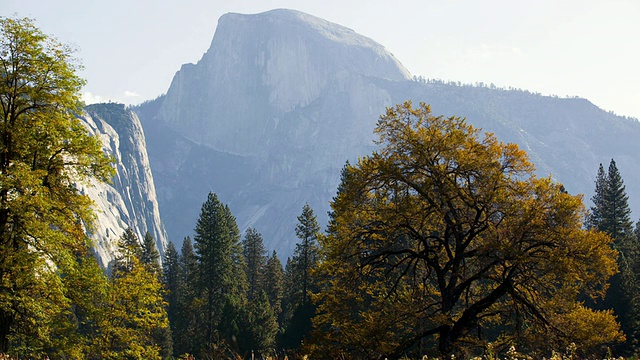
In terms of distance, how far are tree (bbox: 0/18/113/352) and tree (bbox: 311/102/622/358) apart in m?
8.84

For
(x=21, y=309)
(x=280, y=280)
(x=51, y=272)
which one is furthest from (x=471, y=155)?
(x=280, y=280)

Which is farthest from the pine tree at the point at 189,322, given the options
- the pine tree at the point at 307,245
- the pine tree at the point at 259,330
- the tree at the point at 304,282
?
the pine tree at the point at 307,245

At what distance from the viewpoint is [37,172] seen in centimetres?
1630

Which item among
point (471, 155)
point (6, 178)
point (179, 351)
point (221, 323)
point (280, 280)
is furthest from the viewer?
point (280, 280)

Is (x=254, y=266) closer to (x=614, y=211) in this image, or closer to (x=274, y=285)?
(x=274, y=285)

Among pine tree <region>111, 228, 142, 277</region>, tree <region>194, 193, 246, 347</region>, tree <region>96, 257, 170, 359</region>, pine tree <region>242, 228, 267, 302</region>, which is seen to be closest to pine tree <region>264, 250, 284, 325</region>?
pine tree <region>242, 228, 267, 302</region>

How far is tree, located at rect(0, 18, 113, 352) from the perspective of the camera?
16266mm

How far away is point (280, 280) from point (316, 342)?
190 feet

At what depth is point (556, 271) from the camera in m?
16.3

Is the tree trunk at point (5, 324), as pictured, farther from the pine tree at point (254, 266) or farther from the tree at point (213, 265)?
the pine tree at point (254, 266)

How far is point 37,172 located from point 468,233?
14.0m

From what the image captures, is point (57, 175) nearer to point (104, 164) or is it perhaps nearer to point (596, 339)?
point (104, 164)

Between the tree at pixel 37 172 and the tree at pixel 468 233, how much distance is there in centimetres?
884

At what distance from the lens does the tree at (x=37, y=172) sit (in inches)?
640
